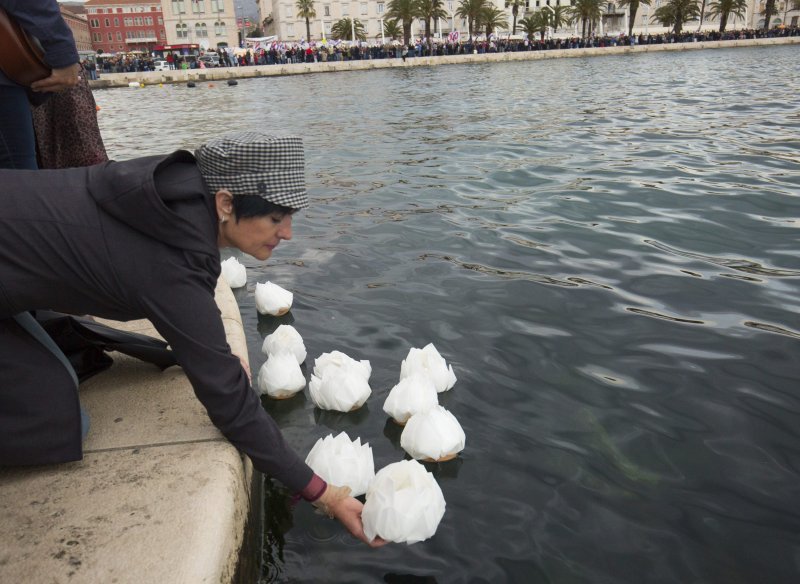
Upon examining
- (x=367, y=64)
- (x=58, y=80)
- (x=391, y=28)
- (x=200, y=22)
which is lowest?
(x=367, y=64)

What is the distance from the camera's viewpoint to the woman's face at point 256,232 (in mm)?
2422

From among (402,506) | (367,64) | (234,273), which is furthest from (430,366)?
(367,64)

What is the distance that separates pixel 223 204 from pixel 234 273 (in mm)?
3813

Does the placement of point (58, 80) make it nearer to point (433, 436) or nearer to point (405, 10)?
point (433, 436)

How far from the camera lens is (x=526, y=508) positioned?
3.05 metres

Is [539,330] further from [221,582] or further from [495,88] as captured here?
[495,88]

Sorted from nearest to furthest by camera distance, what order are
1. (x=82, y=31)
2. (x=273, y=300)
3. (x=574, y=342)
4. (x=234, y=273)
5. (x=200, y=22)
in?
1. (x=574, y=342)
2. (x=273, y=300)
3. (x=234, y=273)
4. (x=200, y=22)
5. (x=82, y=31)

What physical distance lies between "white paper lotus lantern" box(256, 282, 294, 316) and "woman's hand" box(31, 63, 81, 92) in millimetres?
2073

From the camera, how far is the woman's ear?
234cm

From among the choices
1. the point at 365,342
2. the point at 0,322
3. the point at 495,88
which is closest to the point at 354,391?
the point at 365,342

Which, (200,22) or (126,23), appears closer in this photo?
(200,22)

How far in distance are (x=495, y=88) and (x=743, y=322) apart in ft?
80.4

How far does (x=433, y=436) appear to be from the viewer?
323cm

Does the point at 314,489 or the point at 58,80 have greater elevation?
the point at 58,80
